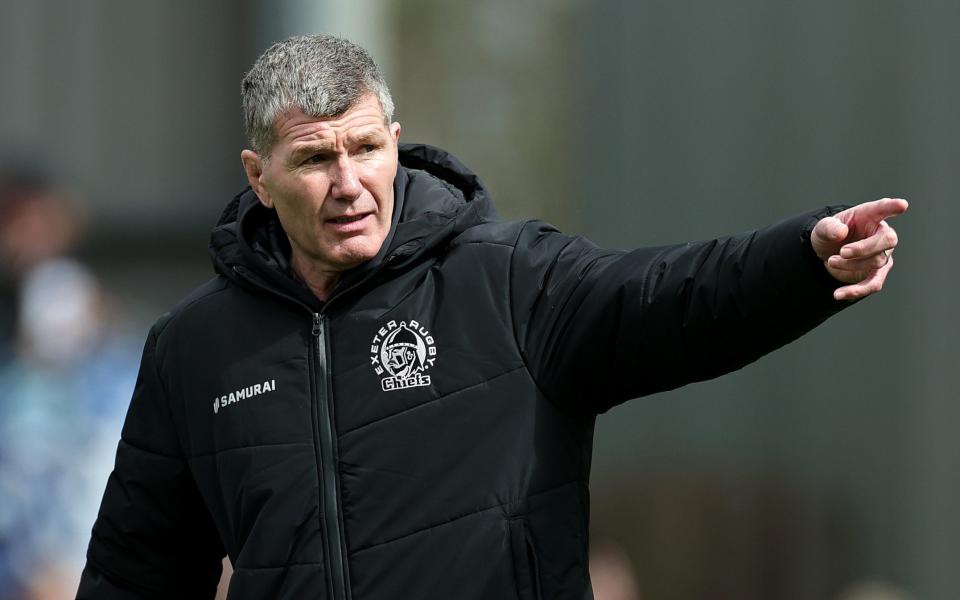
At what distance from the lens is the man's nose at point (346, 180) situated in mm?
3404

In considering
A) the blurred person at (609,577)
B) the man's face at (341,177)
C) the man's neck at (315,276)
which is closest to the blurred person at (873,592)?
the blurred person at (609,577)

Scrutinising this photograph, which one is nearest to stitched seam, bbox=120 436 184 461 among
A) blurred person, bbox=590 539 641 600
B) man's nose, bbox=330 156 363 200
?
man's nose, bbox=330 156 363 200

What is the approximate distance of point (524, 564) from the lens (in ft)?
10.6

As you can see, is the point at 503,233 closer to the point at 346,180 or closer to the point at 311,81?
the point at 346,180

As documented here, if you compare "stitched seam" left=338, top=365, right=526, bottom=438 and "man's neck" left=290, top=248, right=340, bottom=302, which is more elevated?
"man's neck" left=290, top=248, right=340, bottom=302

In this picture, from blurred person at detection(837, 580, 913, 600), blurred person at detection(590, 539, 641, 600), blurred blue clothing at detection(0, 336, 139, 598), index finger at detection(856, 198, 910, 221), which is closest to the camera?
index finger at detection(856, 198, 910, 221)

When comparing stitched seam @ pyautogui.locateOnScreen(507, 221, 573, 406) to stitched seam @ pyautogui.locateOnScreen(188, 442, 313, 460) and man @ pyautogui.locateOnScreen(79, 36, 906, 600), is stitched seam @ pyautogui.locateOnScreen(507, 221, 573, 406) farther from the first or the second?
stitched seam @ pyautogui.locateOnScreen(188, 442, 313, 460)

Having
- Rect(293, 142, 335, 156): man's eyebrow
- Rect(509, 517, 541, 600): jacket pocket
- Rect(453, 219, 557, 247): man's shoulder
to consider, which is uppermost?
Rect(293, 142, 335, 156): man's eyebrow

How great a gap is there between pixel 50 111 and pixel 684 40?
9.71 ft

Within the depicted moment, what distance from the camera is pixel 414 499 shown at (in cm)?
329

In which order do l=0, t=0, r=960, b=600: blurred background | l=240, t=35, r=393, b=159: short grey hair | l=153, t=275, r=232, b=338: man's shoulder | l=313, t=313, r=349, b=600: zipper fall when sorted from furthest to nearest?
1. l=0, t=0, r=960, b=600: blurred background
2. l=153, t=275, r=232, b=338: man's shoulder
3. l=240, t=35, r=393, b=159: short grey hair
4. l=313, t=313, r=349, b=600: zipper

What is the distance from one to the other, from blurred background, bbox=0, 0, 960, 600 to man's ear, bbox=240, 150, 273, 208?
3485 millimetres

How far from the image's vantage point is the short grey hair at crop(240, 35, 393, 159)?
340cm

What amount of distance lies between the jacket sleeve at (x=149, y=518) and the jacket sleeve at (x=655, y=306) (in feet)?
2.55
